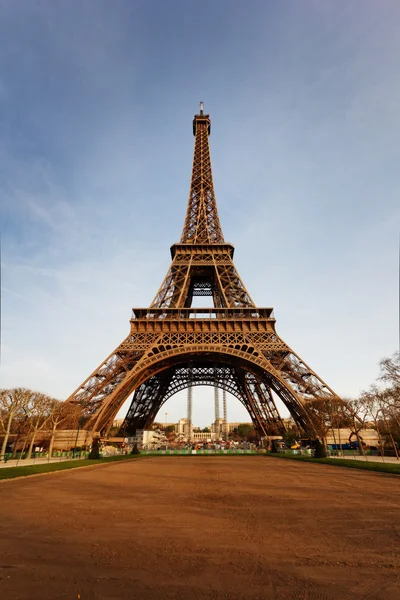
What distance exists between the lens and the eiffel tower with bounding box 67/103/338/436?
108 ft

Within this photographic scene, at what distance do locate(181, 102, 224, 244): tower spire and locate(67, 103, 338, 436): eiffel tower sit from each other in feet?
0.61

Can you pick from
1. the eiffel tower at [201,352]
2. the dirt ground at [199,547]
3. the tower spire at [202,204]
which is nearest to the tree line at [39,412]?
the eiffel tower at [201,352]

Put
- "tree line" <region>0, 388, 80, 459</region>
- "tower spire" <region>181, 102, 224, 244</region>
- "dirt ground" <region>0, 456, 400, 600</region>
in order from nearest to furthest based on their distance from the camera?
1. "dirt ground" <region>0, 456, 400, 600</region>
2. "tree line" <region>0, 388, 80, 459</region>
3. "tower spire" <region>181, 102, 224, 244</region>

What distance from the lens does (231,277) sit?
4553cm

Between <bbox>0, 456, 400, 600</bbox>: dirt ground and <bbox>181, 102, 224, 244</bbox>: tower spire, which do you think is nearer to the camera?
<bbox>0, 456, 400, 600</bbox>: dirt ground

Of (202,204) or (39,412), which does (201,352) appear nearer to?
(39,412)

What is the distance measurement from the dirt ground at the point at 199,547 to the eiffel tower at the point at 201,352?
22.9 meters

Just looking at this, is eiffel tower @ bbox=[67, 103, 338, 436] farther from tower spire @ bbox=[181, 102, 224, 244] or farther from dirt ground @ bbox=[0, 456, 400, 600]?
dirt ground @ bbox=[0, 456, 400, 600]

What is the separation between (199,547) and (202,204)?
5353 cm

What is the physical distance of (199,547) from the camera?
A: 18.5ft

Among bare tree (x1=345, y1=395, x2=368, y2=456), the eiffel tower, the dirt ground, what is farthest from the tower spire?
the dirt ground

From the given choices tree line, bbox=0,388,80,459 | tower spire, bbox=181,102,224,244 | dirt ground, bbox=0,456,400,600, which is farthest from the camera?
tower spire, bbox=181,102,224,244

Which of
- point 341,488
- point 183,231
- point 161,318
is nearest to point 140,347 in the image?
point 161,318

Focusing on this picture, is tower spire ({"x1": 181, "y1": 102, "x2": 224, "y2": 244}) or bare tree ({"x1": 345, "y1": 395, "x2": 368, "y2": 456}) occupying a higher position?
tower spire ({"x1": 181, "y1": 102, "x2": 224, "y2": 244})
